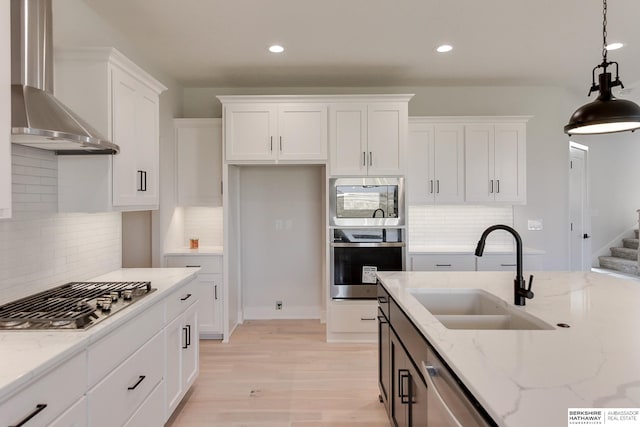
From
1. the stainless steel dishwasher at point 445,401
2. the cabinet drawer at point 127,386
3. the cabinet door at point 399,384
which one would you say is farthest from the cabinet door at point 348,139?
the stainless steel dishwasher at point 445,401

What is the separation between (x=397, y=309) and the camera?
1.91m

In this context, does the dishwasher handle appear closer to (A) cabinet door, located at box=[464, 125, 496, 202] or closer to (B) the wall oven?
(B) the wall oven

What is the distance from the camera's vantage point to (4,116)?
137 cm

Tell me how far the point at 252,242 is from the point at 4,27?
3205mm

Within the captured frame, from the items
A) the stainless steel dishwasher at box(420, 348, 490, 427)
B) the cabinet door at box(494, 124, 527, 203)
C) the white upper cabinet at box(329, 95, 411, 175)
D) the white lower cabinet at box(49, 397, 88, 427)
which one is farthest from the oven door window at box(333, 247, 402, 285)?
the white lower cabinet at box(49, 397, 88, 427)

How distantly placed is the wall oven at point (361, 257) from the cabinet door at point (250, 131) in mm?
1123

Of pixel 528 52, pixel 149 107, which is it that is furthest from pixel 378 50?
pixel 149 107

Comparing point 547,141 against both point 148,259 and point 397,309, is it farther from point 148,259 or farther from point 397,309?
point 148,259

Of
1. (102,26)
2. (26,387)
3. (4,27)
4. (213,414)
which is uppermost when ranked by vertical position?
(102,26)

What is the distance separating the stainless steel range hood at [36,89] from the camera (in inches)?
63.0

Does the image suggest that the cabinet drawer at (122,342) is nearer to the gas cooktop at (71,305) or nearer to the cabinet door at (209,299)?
the gas cooktop at (71,305)

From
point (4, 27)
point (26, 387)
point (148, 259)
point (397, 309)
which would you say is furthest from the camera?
point (148, 259)

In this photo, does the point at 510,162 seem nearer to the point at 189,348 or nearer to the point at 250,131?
the point at 250,131

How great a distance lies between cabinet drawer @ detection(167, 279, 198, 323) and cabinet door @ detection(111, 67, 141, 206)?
681mm
